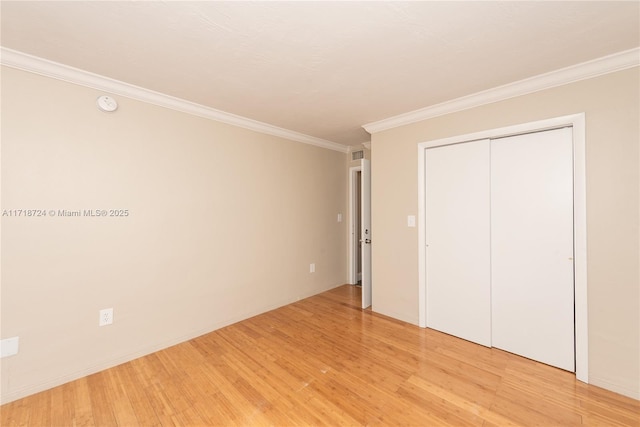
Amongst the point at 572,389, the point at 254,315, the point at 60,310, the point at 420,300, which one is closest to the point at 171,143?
the point at 60,310

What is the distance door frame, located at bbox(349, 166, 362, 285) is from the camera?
470 cm

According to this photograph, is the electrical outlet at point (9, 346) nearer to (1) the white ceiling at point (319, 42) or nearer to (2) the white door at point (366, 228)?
(1) the white ceiling at point (319, 42)

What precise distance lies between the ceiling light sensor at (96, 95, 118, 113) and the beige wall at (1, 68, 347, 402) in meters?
0.06

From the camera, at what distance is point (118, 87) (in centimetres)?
229

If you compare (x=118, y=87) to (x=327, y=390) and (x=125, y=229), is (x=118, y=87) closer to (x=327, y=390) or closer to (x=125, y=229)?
(x=125, y=229)

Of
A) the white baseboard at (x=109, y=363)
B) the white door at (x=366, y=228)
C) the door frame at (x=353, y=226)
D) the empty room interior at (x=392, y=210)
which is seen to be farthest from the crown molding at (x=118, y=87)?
the white baseboard at (x=109, y=363)

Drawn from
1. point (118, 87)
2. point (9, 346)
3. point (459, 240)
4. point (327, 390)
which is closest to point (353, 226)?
point (459, 240)

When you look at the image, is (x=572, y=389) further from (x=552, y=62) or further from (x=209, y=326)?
(x=209, y=326)

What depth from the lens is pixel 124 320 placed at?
2371 mm

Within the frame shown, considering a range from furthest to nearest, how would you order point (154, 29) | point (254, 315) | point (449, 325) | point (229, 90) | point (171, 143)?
point (254, 315) → point (449, 325) → point (171, 143) → point (229, 90) → point (154, 29)

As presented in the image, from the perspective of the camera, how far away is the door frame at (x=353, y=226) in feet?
15.4

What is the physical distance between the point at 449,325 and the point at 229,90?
3287 millimetres

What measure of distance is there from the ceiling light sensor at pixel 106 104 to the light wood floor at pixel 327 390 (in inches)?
87.2

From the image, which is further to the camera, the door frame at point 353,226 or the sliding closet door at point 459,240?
the door frame at point 353,226
